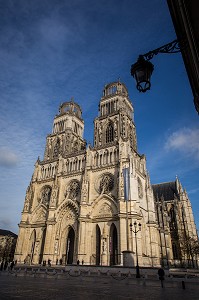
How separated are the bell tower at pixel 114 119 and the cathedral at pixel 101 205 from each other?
195 mm

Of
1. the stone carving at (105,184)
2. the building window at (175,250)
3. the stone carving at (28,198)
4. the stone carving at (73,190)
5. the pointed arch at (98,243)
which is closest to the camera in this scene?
the pointed arch at (98,243)

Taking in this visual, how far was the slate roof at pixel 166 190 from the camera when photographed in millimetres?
51644

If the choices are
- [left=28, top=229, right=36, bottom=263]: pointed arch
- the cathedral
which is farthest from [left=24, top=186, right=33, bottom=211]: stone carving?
[left=28, top=229, right=36, bottom=263]: pointed arch

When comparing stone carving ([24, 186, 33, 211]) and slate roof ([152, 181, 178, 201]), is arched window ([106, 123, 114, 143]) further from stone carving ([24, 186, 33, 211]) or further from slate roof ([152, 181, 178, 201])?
slate roof ([152, 181, 178, 201])

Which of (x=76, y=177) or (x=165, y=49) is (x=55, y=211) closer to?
(x=76, y=177)

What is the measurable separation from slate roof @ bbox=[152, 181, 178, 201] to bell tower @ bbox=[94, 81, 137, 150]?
1899 cm

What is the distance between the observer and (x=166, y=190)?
5416 centimetres

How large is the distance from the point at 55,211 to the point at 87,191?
6709mm

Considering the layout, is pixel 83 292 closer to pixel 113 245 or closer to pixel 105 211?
pixel 113 245

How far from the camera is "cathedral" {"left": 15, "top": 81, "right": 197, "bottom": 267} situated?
29.3 metres

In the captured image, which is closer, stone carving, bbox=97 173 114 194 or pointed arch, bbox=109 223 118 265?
pointed arch, bbox=109 223 118 265

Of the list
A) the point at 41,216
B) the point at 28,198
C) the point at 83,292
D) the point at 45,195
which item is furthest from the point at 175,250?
the point at 83,292

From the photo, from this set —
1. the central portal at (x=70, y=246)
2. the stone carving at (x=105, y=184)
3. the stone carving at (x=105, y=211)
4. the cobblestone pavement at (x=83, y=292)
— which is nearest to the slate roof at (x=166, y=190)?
the stone carving at (x=105, y=184)

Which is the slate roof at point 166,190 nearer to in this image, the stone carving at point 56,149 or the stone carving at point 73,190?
the stone carving at point 73,190
